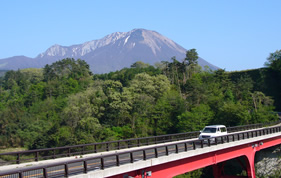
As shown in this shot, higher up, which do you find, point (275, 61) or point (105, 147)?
point (275, 61)

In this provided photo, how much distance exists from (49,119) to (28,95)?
25.2 metres

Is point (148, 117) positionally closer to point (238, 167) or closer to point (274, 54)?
point (238, 167)

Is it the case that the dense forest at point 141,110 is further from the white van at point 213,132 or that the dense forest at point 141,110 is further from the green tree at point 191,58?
the white van at point 213,132

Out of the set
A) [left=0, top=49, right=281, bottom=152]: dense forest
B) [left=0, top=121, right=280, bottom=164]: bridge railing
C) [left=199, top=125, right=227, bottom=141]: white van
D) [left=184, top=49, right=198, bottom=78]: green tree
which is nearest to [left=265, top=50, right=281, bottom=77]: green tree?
[left=0, top=49, right=281, bottom=152]: dense forest

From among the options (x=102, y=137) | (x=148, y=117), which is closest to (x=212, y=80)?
(x=148, y=117)

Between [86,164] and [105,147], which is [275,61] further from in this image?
[86,164]

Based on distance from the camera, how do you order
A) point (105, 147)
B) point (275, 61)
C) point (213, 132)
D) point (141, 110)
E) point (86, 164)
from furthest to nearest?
point (275, 61), point (141, 110), point (105, 147), point (213, 132), point (86, 164)

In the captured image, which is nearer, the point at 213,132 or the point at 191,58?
the point at 213,132

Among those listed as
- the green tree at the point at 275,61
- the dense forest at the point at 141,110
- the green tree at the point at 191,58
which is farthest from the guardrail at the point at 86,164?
the green tree at the point at 191,58

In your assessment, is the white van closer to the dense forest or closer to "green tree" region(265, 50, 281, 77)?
A: the dense forest

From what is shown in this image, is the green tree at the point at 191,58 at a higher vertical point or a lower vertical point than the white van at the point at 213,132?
higher

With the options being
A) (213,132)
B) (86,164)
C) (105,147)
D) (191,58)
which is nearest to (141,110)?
(105,147)

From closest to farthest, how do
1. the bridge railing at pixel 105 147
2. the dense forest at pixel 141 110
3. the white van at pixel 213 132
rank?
the bridge railing at pixel 105 147, the white van at pixel 213 132, the dense forest at pixel 141 110

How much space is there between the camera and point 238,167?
118 feet
